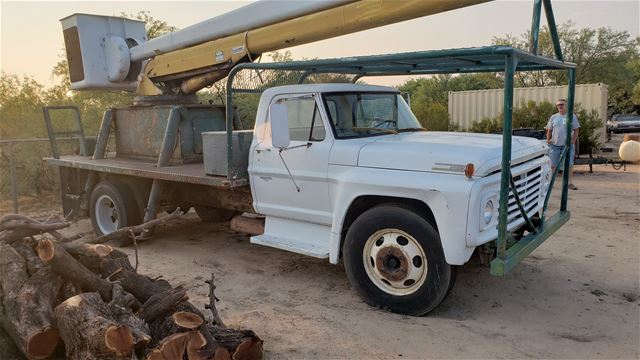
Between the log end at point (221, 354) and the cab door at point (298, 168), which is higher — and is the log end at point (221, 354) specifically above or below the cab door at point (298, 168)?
below

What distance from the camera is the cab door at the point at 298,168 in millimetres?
5238

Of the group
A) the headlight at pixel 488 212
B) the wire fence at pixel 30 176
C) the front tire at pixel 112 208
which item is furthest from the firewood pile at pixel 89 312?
the wire fence at pixel 30 176

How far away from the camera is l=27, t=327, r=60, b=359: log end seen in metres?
3.58

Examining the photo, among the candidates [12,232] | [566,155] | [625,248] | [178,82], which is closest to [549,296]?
[566,155]

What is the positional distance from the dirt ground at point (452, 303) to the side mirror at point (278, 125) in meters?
1.56

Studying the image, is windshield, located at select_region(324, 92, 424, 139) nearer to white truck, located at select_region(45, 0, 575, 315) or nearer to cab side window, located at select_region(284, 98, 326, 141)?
white truck, located at select_region(45, 0, 575, 315)

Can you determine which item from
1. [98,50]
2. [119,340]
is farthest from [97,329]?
[98,50]

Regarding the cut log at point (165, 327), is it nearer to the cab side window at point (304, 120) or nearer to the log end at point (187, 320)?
the log end at point (187, 320)

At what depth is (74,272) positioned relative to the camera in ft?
13.8

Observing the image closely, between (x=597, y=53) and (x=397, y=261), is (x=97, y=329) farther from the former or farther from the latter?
(x=597, y=53)

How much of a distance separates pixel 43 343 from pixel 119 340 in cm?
74

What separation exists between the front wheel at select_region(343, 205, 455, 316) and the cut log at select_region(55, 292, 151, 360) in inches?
78.9

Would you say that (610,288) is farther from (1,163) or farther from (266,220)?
(1,163)

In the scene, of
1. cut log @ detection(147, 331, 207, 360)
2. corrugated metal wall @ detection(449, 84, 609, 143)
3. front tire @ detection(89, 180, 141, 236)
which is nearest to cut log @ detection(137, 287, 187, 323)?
cut log @ detection(147, 331, 207, 360)
